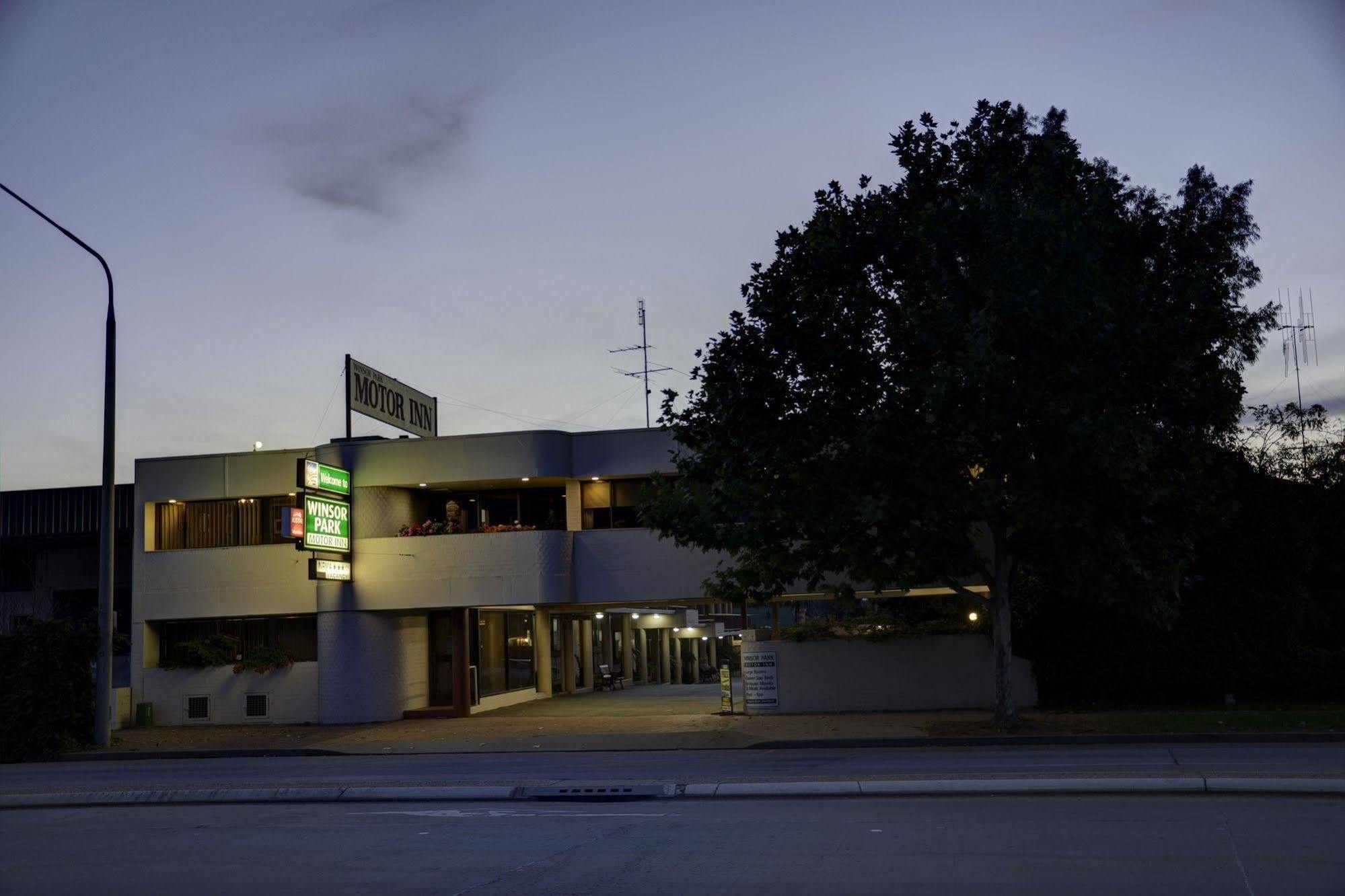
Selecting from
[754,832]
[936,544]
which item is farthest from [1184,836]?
[936,544]

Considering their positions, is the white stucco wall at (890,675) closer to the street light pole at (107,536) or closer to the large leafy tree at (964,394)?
the large leafy tree at (964,394)

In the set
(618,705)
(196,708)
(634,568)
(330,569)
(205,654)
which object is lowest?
(618,705)

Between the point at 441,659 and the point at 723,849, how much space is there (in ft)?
75.2

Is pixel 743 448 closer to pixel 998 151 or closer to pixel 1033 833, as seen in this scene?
pixel 998 151

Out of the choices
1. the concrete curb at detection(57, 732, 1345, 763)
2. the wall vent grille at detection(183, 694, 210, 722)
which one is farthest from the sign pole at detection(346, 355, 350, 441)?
the concrete curb at detection(57, 732, 1345, 763)

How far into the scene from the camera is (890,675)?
28266mm

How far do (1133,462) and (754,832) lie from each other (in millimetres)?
11032

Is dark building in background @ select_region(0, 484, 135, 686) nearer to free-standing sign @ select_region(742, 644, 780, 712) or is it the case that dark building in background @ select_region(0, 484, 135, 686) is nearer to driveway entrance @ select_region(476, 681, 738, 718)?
driveway entrance @ select_region(476, 681, 738, 718)

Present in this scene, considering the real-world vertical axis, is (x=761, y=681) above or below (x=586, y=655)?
below

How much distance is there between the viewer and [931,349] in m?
20.7

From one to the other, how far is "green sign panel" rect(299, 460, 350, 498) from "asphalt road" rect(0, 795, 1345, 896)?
14110 millimetres

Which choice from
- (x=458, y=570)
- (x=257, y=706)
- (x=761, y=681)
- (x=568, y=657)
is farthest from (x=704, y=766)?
(x=568, y=657)

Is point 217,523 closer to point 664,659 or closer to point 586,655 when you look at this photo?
point 586,655

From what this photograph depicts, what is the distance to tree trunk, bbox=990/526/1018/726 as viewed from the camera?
22.7m
